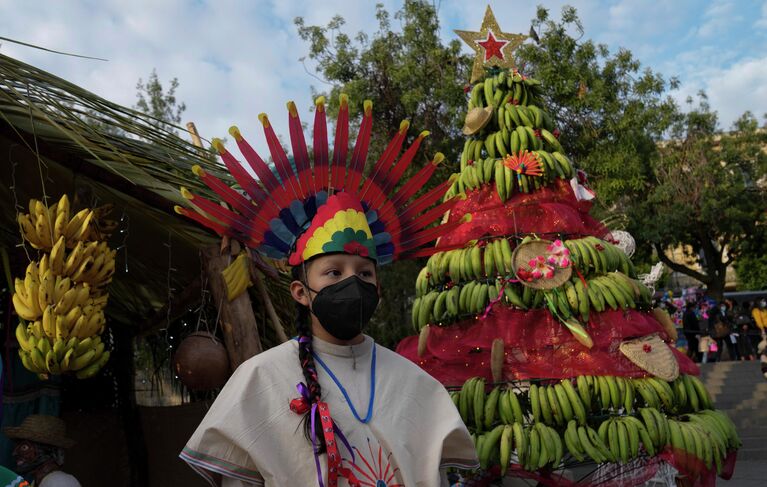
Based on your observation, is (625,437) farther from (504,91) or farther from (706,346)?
(706,346)

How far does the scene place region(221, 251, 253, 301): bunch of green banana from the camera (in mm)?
3773

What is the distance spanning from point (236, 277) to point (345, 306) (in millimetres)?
1489

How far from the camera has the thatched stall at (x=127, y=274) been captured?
11.7ft

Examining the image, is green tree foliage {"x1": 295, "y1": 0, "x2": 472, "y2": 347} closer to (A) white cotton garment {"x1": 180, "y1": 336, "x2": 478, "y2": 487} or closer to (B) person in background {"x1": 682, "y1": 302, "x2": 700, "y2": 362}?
(B) person in background {"x1": 682, "y1": 302, "x2": 700, "y2": 362}

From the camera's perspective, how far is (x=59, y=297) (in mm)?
3299

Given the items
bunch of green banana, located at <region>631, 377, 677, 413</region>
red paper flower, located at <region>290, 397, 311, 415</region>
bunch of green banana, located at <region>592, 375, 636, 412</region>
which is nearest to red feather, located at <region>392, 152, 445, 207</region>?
red paper flower, located at <region>290, 397, 311, 415</region>

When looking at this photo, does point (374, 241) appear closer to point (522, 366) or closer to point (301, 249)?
point (301, 249)

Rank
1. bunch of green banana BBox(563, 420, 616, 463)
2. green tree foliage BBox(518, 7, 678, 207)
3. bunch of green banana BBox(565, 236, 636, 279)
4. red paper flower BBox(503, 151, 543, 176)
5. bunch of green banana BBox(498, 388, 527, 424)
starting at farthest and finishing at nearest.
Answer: green tree foliage BBox(518, 7, 678, 207)
red paper flower BBox(503, 151, 543, 176)
bunch of green banana BBox(565, 236, 636, 279)
bunch of green banana BBox(498, 388, 527, 424)
bunch of green banana BBox(563, 420, 616, 463)

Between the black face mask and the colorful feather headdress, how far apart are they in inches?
5.4

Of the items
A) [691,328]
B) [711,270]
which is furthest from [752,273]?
[691,328]

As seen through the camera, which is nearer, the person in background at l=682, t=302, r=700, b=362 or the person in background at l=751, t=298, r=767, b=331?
the person in background at l=682, t=302, r=700, b=362

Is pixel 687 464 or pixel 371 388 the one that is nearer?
pixel 371 388

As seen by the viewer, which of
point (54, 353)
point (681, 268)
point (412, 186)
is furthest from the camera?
point (681, 268)

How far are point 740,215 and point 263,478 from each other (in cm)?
2274
